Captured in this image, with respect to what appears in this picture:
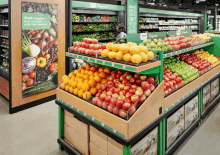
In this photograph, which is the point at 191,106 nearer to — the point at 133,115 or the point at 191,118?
the point at 191,118

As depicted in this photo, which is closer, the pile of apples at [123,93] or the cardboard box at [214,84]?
the pile of apples at [123,93]

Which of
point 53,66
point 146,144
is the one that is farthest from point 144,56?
point 53,66

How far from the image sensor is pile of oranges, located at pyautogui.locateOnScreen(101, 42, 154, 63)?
7.11ft

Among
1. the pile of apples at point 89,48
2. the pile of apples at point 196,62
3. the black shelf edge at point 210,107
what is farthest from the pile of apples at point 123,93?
the black shelf edge at point 210,107

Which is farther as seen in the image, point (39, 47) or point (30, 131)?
point (39, 47)

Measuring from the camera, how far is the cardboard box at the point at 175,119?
280 cm

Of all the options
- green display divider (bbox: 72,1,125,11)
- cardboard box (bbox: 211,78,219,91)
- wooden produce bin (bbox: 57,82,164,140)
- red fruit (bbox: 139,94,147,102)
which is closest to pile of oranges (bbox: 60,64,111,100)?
wooden produce bin (bbox: 57,82,164,140)

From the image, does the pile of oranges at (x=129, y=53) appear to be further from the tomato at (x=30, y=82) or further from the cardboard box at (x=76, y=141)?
the tomato at (x=30, y=82)

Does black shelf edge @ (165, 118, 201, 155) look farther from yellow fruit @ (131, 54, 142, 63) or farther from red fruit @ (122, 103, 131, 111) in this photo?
yellow fruit @ (131, 54, 142, 63)

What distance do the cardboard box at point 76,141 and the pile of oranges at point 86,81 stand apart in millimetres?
588

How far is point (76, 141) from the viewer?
2719 millimetres

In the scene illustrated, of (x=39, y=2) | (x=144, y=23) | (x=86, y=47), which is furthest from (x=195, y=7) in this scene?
(x=86, y=47)

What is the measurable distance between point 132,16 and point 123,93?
634 centimetres

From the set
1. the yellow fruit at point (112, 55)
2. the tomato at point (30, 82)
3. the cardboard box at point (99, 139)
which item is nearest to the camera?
the cardboard box at point (99, 139)
